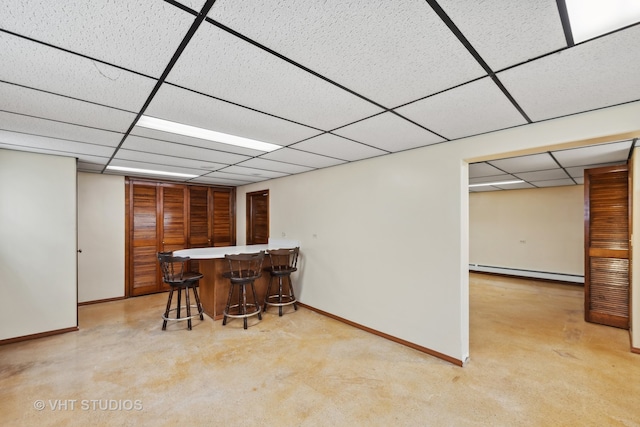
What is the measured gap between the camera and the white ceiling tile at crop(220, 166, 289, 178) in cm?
441

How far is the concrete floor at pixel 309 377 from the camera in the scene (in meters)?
2.09

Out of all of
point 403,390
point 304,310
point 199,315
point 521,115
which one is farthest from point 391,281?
point 199,315

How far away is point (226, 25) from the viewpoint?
118 cm

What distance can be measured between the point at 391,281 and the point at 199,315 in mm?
2764

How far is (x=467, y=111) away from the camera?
2141 mm

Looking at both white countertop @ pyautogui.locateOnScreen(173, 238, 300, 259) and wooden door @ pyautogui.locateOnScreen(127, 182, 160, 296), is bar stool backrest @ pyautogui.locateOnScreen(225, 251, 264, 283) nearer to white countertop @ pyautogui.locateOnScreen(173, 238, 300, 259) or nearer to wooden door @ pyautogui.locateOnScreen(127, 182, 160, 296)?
white countertop @ pyautogui.locateOnScreen(173, 238, 300, 259)

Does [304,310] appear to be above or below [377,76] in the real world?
below

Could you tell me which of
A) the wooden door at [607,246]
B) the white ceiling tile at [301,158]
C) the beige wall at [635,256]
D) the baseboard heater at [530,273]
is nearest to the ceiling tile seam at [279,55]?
the white ceiling tile at [301,158]

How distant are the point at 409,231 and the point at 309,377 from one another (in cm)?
183

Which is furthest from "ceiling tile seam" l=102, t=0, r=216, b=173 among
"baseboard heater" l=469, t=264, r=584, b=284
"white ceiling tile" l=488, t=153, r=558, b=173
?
"baseboard heater" l=469, t=264, r=584, b=284

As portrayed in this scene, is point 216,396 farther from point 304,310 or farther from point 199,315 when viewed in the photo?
point 304,310

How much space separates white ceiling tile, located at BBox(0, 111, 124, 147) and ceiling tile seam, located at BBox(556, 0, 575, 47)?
10.4 ft

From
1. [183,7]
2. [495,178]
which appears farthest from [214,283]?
[495,178]

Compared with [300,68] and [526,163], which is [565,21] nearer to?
[300,68]
